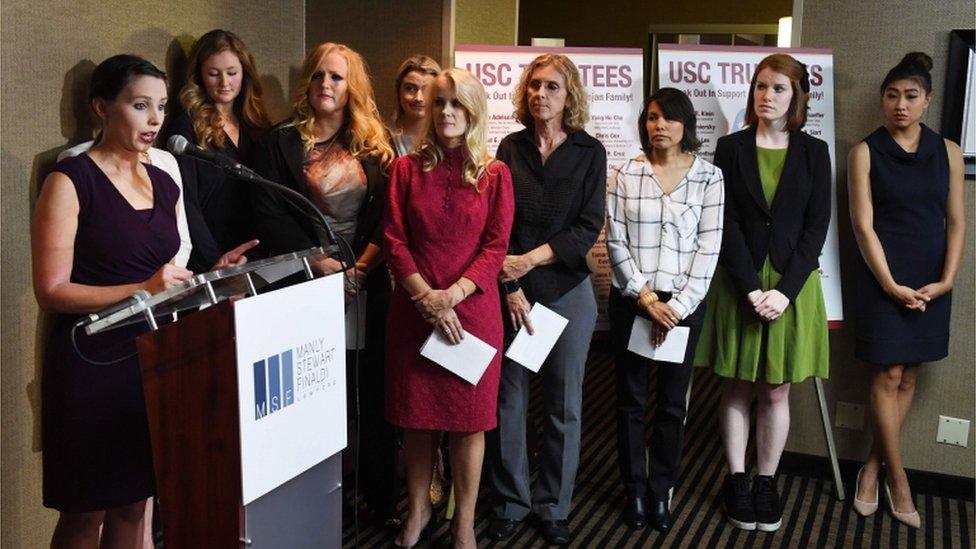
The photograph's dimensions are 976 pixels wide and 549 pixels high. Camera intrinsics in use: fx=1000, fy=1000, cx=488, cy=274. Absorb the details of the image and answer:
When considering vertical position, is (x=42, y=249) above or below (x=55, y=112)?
below

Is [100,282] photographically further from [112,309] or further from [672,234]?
[672,234]

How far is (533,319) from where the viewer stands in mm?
3320

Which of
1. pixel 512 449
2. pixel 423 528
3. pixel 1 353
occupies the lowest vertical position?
pixel 423 528

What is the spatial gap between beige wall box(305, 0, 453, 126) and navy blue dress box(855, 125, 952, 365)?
1.81m

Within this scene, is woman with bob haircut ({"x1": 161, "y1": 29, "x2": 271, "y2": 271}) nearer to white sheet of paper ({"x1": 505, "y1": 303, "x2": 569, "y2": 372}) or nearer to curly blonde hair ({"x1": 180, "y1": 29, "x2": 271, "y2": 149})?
curly blonde hair ({"x1": 180, "y1": 29, "x2": 271, "y2": 149})

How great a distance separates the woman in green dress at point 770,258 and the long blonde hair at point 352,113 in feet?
4.11

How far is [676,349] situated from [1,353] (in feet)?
6.85

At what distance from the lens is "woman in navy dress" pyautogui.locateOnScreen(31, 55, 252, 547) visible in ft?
7.80

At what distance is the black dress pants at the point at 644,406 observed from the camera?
11.5 feet

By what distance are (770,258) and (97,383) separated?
226cm

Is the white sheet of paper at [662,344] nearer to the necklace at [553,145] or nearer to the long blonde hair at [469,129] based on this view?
the necklace at [553,145]

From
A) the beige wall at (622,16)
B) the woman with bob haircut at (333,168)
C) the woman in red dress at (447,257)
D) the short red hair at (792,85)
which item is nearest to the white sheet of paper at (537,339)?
the woman in red dress at (447,257)

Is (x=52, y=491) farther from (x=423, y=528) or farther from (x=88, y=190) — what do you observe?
(x=423, y=528)

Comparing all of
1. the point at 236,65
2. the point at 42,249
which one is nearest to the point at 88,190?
the point at 42,249
